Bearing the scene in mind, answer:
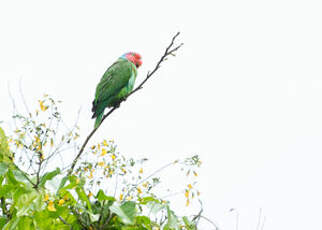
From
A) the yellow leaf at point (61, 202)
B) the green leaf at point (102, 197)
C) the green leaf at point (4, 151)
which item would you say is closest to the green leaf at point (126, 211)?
the green leaf at point (102, 197)

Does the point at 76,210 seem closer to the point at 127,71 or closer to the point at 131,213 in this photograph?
the point at 131,213

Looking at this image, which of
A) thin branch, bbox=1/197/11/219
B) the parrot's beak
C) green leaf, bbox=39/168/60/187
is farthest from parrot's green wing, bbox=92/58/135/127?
green leaf, bbox=39/168/60/187

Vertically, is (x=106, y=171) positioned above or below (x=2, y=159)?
above

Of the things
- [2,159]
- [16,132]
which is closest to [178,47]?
[16,132]

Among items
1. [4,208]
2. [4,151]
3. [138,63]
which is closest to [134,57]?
[138,63]

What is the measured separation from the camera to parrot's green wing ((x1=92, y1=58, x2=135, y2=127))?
6077 millimetres

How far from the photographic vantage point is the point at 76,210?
1499 mm

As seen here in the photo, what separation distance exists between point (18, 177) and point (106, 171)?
1.69m

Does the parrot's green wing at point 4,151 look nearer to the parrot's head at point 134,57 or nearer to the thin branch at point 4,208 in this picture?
the thin branch at point 4,208

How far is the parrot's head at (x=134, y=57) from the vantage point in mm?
7168

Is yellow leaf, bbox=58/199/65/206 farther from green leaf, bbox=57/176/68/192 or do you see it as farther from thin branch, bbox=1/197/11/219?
thin branch, bbox=1/197/11/219

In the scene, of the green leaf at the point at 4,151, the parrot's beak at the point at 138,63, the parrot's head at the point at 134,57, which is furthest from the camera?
the parrot's beak at the point at 138,63

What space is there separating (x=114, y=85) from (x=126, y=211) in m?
5.00

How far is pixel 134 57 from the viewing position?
285 inches
